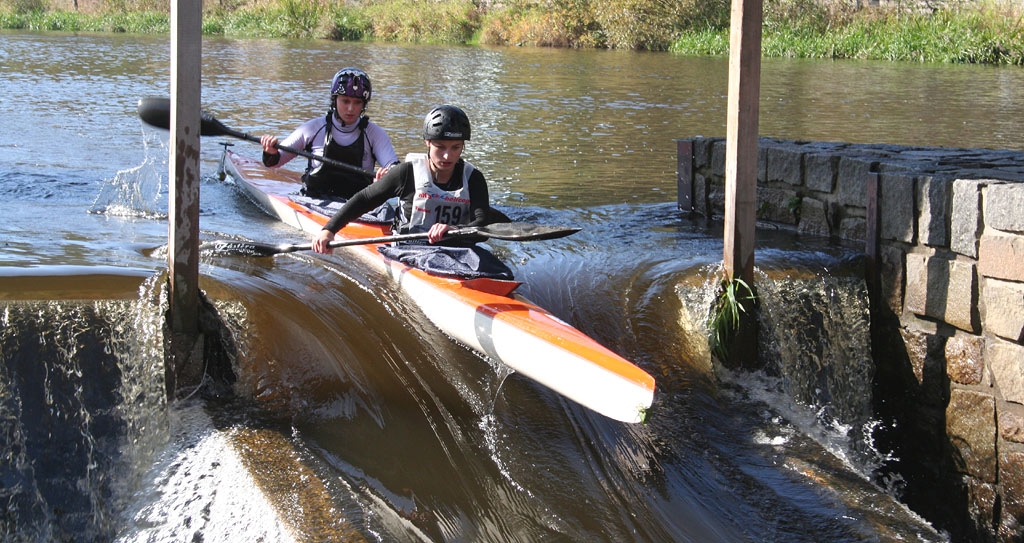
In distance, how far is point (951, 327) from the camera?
544 cm

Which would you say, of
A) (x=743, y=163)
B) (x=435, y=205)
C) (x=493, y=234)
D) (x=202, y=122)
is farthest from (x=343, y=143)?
(x=743, y=163)

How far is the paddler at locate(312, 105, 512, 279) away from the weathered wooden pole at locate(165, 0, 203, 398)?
96cm

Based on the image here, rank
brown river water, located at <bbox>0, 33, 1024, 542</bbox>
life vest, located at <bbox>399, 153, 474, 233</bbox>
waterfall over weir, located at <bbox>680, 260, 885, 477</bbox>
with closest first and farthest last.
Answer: brown river water, located at <bbox>0, 33, 1024, 542</bbox> → life vest, located at <bbox>399, 153, 474, 233</bbox> → waterfall over weir, located at <bbox>680, 260, 885, 477</bbox>

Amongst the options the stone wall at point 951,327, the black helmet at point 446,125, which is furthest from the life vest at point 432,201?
the stone wall at point 951,327

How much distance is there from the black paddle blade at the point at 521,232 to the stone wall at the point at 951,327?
2089mm

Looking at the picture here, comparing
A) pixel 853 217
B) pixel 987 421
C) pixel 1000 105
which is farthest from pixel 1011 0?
pixel 987 421

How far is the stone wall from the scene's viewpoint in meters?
5.04

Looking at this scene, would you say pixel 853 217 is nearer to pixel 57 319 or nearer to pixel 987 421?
pixel 987 421

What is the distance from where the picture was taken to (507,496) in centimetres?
411

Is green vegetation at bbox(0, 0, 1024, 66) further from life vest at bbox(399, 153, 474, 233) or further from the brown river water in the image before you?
life vest at bbox(399, 153, 474, 233)

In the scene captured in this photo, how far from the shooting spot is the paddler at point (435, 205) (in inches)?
209

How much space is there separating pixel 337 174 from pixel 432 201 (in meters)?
2.37

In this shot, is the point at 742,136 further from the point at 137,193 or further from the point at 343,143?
the point at 137,193

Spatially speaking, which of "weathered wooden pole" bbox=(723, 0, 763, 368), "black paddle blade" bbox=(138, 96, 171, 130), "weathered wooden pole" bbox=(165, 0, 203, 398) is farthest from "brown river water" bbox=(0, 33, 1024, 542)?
"black paddle blade" bbox=(138, 96, 171, 130)
